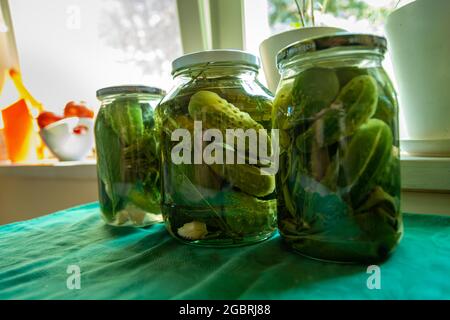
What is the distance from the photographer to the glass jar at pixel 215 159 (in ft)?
1.22

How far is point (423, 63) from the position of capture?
1.73ft

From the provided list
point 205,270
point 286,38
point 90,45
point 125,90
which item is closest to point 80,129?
point 90,45

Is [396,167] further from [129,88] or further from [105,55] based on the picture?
[105,55]

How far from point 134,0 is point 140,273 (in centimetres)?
89

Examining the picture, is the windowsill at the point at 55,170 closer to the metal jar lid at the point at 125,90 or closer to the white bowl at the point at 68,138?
the white bowl at the point at 68,138

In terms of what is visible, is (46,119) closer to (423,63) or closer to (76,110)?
(76,110)

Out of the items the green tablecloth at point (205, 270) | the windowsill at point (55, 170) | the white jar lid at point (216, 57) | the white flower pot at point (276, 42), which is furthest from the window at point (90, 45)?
the green tablecloth at point (205, 270)

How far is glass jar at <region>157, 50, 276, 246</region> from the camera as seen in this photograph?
14.6 inches

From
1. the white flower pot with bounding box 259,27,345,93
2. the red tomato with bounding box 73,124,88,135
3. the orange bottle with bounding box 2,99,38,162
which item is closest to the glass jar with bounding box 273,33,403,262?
the white flower pot with bounding box 259,27,345,93

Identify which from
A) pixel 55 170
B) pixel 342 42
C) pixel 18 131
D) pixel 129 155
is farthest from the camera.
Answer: pixel 18 131

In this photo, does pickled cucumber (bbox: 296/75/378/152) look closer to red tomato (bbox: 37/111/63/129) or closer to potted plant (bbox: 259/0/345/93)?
potted plant (bbox: 259/0/345/93)

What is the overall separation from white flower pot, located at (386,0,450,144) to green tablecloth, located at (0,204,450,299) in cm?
19

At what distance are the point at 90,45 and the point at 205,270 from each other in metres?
1.01

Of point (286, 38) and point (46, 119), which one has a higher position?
point (286, 38)
